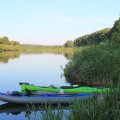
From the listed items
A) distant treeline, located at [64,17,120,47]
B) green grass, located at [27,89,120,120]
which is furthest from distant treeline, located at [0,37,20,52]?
green grass, located at [27,89,120,120]

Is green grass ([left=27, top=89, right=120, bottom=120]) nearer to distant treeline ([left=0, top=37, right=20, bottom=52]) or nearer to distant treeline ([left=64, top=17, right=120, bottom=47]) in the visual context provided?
distant treeline ([left=64, top=17, right=120, bottom=47])

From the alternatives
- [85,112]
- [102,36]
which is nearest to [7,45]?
[102,36]

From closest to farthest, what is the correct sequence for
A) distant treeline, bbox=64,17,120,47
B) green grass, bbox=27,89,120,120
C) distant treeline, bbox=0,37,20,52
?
1. green grass, bbox=27,89,120,120
2. distant treeline, bbox=64,17,120,47
3. distant treeline, bbox=0,37,20,52

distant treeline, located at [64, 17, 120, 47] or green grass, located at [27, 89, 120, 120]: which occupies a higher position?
distant treeline, located at [64, 17, 120, 47]

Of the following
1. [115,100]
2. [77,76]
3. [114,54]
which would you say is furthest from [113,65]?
[115,100]

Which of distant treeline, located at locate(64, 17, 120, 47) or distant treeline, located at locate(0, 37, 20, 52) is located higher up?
distant treeline, located at locate(64, 17, 120, 47)

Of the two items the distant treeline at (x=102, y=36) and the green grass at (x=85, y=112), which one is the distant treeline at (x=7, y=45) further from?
the green grass at (x=85, y=112)

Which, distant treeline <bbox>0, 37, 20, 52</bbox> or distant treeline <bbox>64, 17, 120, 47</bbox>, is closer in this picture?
distant treeline <bbox>64, 17, 120, 47</bbox>

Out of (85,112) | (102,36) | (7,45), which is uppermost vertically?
(102,36)

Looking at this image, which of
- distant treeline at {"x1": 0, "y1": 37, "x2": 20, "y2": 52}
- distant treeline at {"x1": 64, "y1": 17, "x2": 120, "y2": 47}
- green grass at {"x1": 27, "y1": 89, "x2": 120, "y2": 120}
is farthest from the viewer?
distant treeline at {"x1": 0, "y1": 37, "x2": 20, "y2": 52}

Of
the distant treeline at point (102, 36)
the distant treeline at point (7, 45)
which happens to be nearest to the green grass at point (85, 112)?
the distant treeline at point (102, 36)

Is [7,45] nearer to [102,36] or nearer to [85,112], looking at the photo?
[102,36]

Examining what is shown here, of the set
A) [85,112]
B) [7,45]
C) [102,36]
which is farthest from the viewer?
[7,45]

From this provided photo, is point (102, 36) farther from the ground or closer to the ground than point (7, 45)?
farther from the ground
